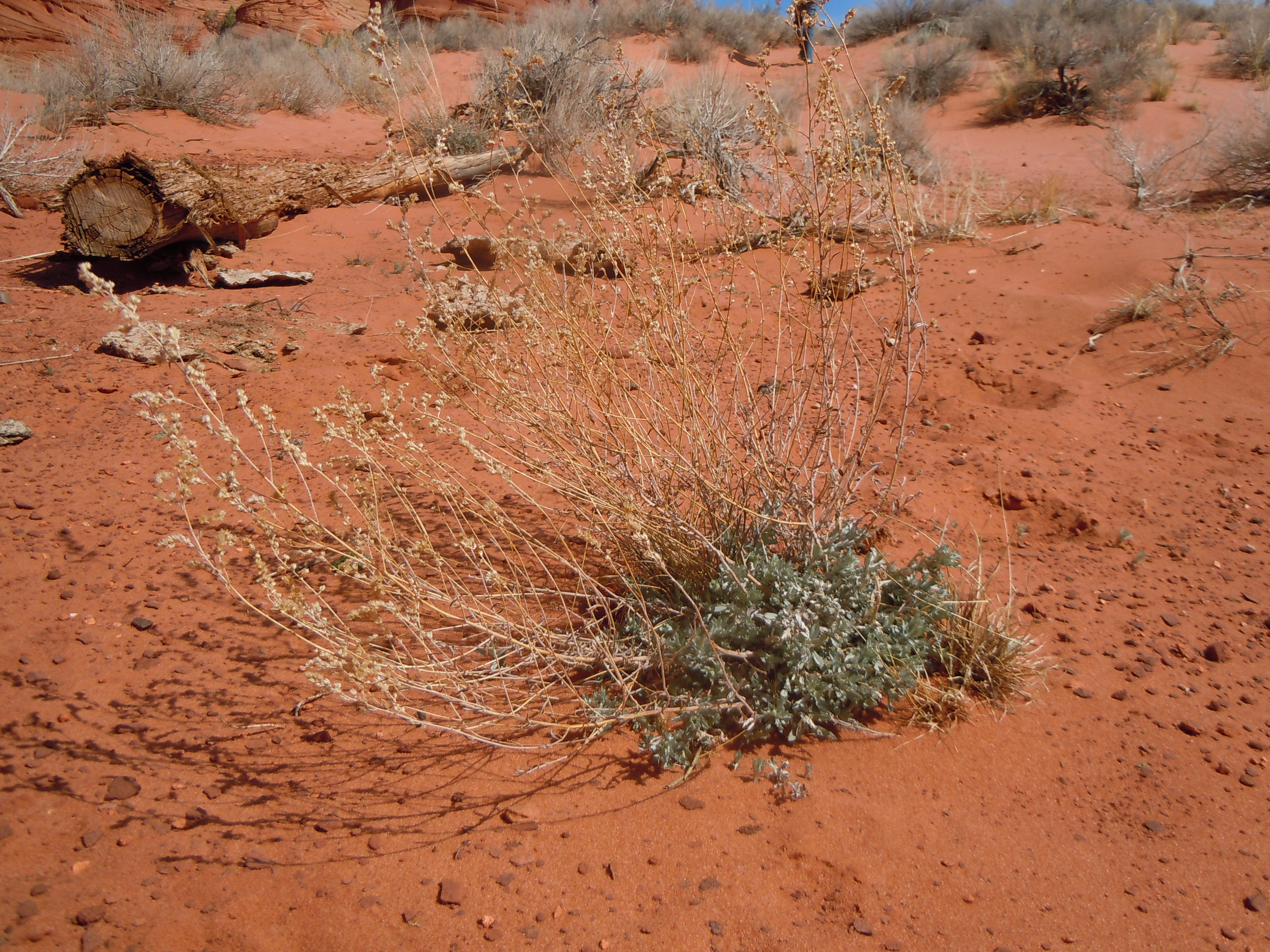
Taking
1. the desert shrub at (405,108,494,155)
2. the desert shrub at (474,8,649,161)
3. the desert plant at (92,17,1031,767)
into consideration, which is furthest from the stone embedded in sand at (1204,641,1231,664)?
the desert shrub at (405,108,494,155)

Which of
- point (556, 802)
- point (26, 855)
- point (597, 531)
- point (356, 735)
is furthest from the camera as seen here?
point (597, 531)

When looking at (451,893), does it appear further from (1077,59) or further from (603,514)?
(1077,59)

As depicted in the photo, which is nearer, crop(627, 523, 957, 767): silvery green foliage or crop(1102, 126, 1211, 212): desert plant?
crop(627, 523, 957, 767): silvery green foliage

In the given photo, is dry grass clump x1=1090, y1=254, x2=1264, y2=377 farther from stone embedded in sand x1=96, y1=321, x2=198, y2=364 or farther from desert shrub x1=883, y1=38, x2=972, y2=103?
desert shrub x1=883, y1=38, x2=972, y2=103

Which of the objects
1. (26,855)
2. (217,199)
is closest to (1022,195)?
(217,199)

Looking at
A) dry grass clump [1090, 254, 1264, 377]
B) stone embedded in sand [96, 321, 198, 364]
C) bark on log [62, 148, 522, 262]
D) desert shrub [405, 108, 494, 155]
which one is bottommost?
dry grass clump [1090, 254, 1264, 377]

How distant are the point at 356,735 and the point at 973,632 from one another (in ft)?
5.85

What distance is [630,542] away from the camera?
260 cm

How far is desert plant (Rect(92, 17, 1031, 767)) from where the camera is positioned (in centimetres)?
200

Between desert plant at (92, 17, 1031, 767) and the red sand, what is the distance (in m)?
0.18

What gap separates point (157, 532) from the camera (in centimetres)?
293

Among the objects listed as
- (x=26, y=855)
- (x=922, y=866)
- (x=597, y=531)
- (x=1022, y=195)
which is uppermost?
(x=1022, y=195)

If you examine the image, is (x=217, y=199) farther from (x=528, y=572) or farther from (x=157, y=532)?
(x=528, y=572)

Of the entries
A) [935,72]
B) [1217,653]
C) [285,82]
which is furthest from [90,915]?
[935,72]
